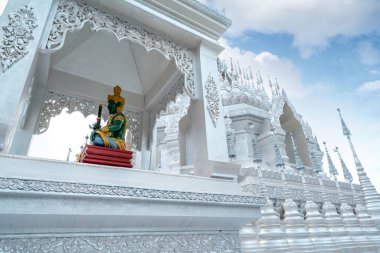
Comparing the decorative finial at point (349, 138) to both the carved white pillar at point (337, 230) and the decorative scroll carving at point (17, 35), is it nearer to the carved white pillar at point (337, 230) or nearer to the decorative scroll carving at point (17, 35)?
the carved white pillar at point (337, 230)

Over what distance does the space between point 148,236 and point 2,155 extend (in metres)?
1.36

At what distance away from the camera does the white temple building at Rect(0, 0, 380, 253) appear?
171 centimetres

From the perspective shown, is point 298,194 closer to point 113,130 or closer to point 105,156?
point 113,130

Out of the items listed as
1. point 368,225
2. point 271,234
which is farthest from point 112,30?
point 368,225

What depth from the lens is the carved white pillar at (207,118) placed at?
280 cm

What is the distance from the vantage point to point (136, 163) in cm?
447

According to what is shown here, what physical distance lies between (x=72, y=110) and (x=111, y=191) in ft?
9.43

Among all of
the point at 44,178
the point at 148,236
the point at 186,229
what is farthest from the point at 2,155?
the point at 186,229

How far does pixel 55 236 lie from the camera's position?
5.56 feet

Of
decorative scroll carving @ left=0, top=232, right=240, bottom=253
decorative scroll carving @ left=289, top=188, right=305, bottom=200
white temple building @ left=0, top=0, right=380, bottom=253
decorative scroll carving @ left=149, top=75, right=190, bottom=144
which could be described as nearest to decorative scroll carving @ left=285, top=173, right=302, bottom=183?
white temple building @ left=0, top=0, right=380, bottom=253

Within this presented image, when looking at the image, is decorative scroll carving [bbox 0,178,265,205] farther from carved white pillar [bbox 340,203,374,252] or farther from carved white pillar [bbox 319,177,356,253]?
carved white pillar [bbox 340,203,374,252]

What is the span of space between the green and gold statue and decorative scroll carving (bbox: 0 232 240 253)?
1.12 m

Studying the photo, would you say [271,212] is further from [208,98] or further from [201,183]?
[208,98]

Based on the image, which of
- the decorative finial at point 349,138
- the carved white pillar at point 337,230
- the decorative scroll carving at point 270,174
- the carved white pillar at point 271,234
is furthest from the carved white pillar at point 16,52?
the decorative finial at point 349,138
